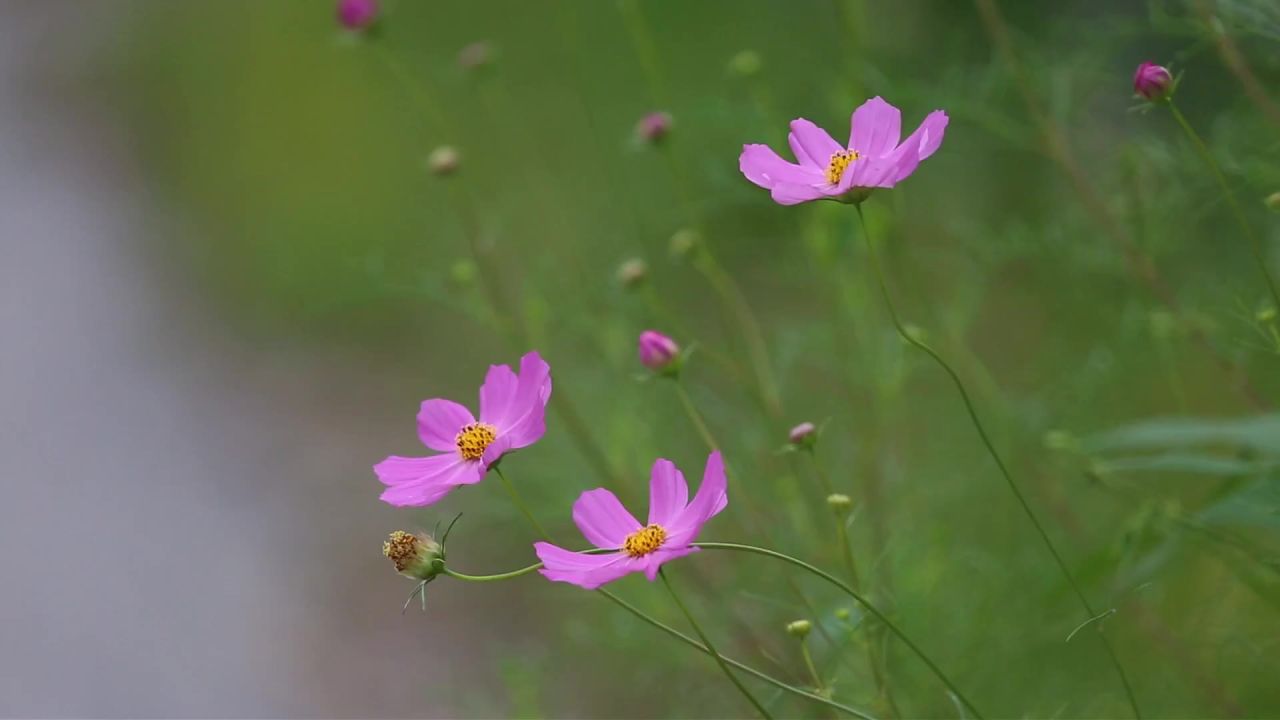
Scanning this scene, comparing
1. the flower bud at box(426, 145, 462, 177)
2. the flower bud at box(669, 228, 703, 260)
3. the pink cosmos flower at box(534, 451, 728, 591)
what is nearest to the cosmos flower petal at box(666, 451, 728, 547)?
the pink cosmos flower at box(534, 451, 728, 591)

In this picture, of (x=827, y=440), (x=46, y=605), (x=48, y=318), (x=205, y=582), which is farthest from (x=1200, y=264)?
(x=48, y=318)

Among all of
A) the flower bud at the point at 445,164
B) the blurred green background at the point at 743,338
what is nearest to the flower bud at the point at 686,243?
the blurred green background at the point at 743,338

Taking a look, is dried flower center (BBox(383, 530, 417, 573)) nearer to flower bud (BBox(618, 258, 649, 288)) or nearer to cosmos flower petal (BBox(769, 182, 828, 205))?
cosmos flower petal (BBox(769, 182, 828, 205))

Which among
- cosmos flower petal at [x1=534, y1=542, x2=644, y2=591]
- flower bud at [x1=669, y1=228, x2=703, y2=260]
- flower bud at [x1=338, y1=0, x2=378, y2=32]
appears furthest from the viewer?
flower bud at [x1=338, y1=0, x2=378, y2=32]

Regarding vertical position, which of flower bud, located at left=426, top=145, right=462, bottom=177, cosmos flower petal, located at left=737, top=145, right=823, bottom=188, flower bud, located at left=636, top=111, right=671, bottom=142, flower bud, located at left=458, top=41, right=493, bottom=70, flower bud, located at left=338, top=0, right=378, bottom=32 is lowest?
cosmos flower petal, located at left=737, top=145, right=823, bottom=188

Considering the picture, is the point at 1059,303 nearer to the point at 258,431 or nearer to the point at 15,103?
the point at 258,431

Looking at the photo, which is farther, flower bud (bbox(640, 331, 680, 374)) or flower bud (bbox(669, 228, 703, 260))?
flower bud (bbox(669, 228, 703, 260))

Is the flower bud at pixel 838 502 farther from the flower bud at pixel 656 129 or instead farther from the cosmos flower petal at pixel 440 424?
the flower bud at pixel 656 129
